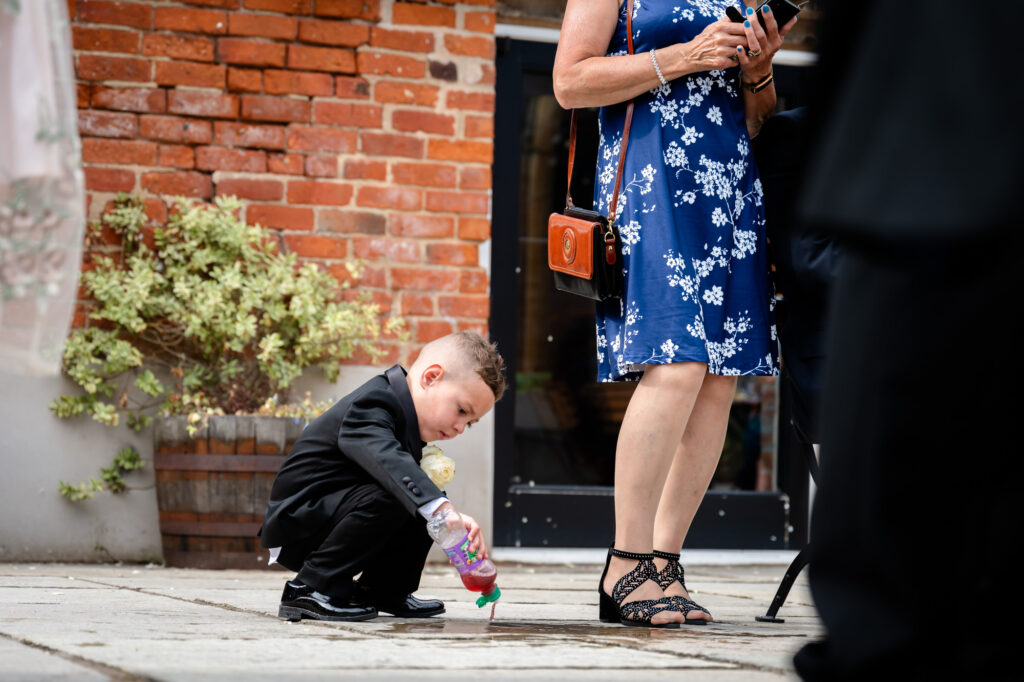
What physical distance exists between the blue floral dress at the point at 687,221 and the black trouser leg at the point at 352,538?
59cm

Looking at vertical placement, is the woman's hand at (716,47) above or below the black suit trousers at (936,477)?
above

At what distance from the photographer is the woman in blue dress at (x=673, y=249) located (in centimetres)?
252

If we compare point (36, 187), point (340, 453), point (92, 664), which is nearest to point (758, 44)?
point (340, 453)

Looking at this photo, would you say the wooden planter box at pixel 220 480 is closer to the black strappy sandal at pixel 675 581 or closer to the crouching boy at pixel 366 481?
the crouching boy at pixel 366 481

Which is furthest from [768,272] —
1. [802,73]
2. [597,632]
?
[802,73]

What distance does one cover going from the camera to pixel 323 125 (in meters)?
4.30

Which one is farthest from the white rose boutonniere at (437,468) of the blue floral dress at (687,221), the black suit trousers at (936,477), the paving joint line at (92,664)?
the black suit trousers at (936,477)

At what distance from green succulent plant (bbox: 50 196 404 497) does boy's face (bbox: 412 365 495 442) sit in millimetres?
1446

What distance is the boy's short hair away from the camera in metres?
2.49

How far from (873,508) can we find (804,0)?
198 cm

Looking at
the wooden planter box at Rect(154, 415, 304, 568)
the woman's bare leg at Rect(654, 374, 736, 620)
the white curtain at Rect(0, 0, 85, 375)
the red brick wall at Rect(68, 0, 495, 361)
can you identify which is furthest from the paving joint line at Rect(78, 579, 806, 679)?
the red brick wall at Rect(68, 0, 495, 361)

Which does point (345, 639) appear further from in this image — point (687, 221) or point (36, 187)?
point (687, 221)

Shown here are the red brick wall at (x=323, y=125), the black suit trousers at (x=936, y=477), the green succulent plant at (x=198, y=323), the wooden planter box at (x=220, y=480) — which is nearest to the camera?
the black suit trousers at (x=936, y=477)

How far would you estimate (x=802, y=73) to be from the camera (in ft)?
16.2
